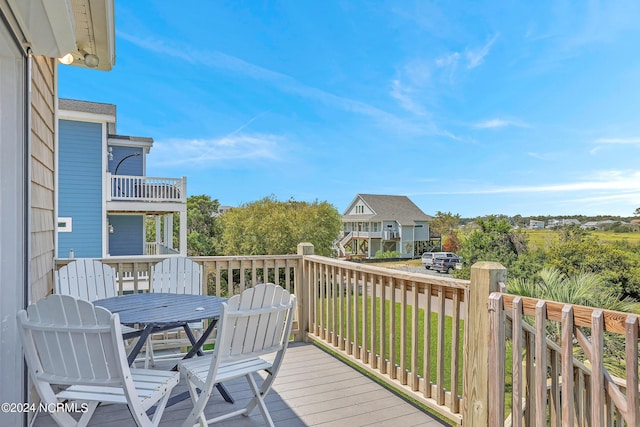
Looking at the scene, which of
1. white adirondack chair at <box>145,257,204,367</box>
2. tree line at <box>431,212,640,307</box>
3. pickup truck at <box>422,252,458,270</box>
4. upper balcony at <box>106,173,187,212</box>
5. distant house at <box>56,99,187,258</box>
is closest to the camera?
white adirondack chair at <box>145,257,204,367</box>

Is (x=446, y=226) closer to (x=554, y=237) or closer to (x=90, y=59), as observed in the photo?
(x=554, y=237)

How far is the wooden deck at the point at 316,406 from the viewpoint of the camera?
2479mm

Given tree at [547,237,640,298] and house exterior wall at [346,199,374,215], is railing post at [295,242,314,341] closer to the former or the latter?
tree at [547,237,640,298]

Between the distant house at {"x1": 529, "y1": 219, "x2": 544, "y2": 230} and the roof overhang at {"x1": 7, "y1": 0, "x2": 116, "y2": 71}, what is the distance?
2140 centimetres

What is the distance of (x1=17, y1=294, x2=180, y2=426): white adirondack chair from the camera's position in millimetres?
1666

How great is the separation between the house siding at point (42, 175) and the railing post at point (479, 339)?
9.04ft

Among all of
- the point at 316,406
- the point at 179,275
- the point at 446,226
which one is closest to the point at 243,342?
the point at 316,406

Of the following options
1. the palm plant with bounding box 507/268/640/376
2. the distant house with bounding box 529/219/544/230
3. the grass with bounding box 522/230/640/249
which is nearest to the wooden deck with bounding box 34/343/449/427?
the palm plant with bounding box 507/268/640/376

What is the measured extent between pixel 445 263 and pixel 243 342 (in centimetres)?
2383

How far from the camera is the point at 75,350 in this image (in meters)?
1.71

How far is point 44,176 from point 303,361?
2.69m

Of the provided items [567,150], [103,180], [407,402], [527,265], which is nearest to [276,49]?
[103,180]

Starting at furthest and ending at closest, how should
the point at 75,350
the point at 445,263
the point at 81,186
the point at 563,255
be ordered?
1. the point at 445,263
2. the point at 563,255
3. the point at 81,186
4. the point at 75,350

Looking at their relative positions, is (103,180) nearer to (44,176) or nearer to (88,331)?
(44,176)
